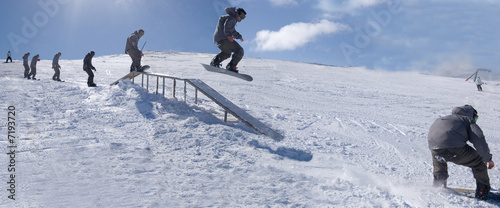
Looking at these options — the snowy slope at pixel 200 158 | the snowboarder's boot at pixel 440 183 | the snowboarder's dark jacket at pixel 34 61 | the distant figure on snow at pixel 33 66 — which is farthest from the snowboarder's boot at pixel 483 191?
the snowboarder's dark jacket at pixel 34 61

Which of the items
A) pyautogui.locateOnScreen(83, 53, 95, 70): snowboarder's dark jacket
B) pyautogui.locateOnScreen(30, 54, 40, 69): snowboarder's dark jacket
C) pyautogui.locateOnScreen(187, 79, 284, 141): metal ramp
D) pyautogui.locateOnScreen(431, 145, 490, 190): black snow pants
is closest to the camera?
pyautogui.locateOnScreen(431, 145, 490, 190): black snow pants

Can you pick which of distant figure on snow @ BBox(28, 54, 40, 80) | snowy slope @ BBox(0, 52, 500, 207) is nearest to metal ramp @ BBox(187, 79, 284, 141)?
snowy slope @ BBox(0, 52, 500, 207)

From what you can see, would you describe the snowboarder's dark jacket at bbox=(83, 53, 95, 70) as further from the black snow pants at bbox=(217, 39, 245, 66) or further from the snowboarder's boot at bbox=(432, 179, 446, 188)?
the snowboarder's boot at bbox=(432, 179, 446, 188)

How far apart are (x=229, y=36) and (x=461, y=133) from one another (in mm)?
5458

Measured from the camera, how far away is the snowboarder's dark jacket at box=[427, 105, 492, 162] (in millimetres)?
4031

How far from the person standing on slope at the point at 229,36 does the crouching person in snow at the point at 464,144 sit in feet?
16.9

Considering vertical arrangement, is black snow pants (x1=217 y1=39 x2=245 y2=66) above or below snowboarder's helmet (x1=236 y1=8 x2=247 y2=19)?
below

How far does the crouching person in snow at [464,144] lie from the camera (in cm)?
407

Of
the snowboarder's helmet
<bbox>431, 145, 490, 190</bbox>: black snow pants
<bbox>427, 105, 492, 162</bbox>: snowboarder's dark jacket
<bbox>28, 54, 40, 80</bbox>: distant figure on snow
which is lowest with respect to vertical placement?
<bbox>431, 145, 490, 190</bbox>: black snow pants

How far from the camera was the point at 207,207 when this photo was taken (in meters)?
3.65

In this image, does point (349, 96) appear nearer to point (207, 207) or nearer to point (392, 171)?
point (392, 171)

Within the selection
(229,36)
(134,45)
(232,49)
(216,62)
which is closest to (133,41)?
(134,45)

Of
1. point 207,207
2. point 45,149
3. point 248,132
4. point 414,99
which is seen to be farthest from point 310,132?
point 414,99

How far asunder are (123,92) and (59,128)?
11.4 ft
